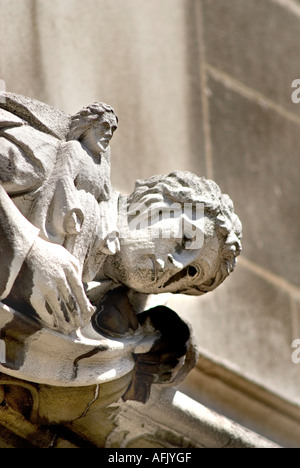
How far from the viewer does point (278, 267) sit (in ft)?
10.6

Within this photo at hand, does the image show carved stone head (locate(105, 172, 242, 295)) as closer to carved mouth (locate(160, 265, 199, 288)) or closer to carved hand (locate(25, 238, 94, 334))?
carved mouth (locate(160, 265, 199, 288))

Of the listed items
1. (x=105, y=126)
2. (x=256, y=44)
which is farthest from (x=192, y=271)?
(x=256, y=44)

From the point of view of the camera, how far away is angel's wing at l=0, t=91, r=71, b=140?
199 cm

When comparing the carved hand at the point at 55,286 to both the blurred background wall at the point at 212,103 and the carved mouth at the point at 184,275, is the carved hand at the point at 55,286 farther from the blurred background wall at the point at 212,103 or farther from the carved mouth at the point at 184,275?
the blurred background wall at the point at 212,103

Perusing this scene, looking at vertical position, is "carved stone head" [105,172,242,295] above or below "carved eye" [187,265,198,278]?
above

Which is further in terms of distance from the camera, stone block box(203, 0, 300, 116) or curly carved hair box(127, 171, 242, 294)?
stone block box(203, 0, 300, 116)

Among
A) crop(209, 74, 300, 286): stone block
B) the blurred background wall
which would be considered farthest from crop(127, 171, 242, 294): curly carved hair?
crop(209, 74, 300, 286): stone block

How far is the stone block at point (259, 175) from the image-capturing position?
3.21m

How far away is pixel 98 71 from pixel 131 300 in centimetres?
91

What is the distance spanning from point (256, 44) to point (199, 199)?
1446mm

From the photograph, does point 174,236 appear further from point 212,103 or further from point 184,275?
point 212,103

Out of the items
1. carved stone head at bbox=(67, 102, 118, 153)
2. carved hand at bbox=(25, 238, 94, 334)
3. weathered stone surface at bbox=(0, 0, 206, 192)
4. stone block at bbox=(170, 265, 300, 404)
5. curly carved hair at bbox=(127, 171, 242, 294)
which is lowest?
stone block at bbox=(170, 265, 300, 404)

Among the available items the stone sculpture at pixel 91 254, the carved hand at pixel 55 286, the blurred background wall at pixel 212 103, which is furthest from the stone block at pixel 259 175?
the carved hand at pixel 55 286

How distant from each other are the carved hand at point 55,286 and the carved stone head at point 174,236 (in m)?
0.21
